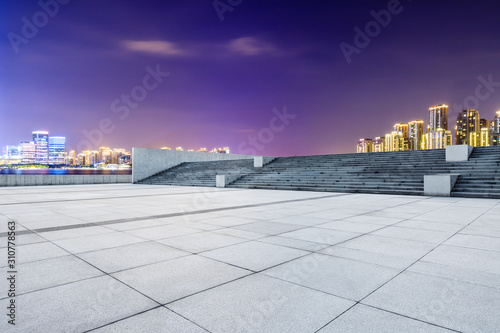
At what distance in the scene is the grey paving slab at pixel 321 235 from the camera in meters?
6.02

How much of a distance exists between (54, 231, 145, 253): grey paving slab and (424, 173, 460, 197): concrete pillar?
13923mm

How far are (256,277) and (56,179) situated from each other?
28.0 m

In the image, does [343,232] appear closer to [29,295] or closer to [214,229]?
[214,229]

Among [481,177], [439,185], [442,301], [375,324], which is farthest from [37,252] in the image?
[481,177]

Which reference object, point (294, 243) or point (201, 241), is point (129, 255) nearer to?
point (201, 241)

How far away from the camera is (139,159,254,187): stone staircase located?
85.1 feet

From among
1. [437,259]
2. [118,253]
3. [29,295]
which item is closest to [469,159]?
[437,259]

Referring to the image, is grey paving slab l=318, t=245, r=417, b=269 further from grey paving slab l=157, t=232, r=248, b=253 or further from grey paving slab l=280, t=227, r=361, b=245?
grey paving slab l=157, t=232, r=248, b=253

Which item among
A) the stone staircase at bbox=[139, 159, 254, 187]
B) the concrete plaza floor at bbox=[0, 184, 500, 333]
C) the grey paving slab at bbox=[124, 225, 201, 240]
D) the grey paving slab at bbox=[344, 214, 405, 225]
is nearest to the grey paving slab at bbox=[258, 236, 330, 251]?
the concrete plaza floor at bbox=[0, 184, 500, 333]

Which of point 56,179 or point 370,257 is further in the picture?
point 56,179

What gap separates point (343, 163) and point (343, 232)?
1704 cm

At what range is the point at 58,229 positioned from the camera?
7230mm

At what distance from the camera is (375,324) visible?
285cm

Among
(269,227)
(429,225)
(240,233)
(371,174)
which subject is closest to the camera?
(240,233)
